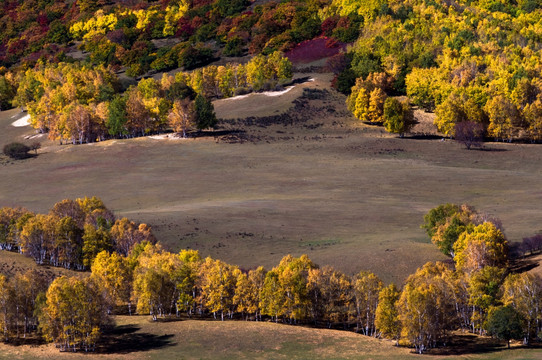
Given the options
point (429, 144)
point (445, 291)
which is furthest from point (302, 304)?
point (429, 144)

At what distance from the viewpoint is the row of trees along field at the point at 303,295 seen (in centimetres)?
8250

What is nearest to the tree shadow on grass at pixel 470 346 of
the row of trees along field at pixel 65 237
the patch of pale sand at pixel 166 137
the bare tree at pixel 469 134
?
the row of trees along field at pixel 65 237

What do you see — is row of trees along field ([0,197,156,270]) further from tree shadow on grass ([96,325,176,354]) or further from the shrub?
the shrub

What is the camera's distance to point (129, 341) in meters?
83.6

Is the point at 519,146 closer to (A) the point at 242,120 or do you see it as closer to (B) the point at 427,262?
(A) the point at 242,120

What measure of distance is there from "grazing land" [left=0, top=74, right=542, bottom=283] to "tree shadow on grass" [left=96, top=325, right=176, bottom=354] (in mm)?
19805

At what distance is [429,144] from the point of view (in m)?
170

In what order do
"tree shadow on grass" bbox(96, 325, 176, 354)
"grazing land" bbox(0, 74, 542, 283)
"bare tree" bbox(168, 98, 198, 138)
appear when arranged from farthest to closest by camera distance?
"bare tree" bbox(168, 98, 198, 138) < "grazing land" bbox(0, 74, 542, 283) < "tree shadow on grass" bbox(96, 325, 176, 354)

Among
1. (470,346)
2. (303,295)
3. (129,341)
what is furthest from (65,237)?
(470,346)

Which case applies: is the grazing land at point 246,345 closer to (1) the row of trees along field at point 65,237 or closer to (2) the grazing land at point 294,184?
(2) the grazing land at point 294,184

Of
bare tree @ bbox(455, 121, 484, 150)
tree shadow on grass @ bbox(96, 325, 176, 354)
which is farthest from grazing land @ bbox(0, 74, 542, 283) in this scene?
tree shadow on grass @ bbox(96, 325, 176, 354)

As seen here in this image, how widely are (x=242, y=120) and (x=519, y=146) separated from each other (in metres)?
56.8

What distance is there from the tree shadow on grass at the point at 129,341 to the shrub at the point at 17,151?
95.3m

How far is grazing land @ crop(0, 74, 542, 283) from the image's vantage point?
108375mm
